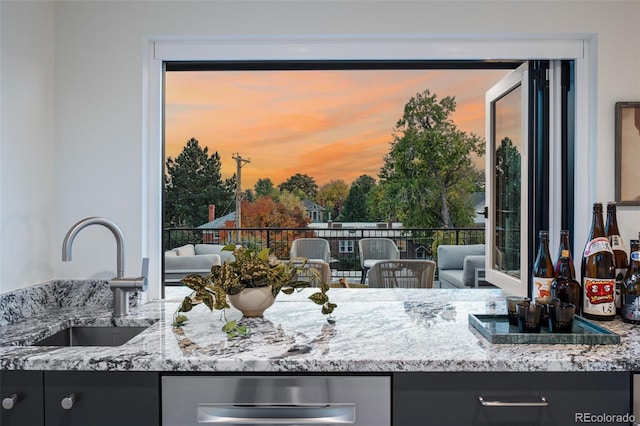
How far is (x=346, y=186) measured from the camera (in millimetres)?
3324

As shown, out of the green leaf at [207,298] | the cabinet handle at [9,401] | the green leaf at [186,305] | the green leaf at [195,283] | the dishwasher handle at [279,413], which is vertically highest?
the green leaf at [195,283]

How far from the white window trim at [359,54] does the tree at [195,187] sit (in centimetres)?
61

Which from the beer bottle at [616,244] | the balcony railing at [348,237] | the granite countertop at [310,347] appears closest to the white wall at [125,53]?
the granite countertop at [310,347]

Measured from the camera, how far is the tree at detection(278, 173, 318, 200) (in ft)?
11.1

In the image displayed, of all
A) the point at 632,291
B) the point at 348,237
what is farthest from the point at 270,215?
the point at 632,291

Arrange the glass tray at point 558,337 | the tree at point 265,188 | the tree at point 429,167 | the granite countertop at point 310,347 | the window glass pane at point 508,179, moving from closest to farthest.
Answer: the granite countertop at point 310,347, the glass tray at point 558,337, the window glass pane at point 508,179, the tree at point 429,167, the tree at point 265,188

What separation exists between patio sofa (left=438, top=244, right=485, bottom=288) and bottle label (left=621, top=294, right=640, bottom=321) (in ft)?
3.05

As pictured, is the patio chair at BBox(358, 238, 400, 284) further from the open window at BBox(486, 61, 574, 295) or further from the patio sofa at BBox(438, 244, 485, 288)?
the open window at BBox(486, 61, 574, 295)

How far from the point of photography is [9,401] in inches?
47.8

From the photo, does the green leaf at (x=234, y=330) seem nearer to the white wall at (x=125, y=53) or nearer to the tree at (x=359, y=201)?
the white wall at (x=125, y=53)

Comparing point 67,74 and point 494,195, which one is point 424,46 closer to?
point 494,195

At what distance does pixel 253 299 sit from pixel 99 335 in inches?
24.4

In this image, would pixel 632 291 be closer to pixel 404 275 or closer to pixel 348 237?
pixel 404 275

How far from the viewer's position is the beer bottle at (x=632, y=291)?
1.58 m
